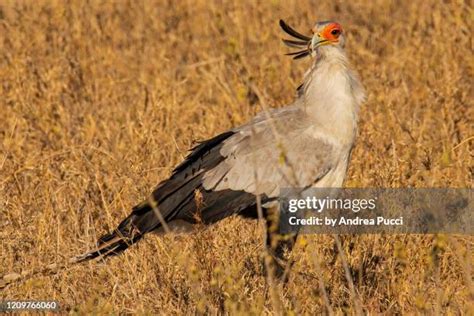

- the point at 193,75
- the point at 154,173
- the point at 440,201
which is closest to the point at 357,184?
the point at 440,201

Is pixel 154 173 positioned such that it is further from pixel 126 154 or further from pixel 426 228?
pixel 426 228

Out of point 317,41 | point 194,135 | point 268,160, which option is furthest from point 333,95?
point 194,135

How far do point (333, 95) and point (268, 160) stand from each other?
51 centimetres

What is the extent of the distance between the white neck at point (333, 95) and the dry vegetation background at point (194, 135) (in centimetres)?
35

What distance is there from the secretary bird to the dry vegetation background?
0.70ft

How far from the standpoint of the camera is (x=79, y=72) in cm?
845

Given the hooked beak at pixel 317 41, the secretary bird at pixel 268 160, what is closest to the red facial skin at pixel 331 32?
the hooked beak at pixel 317 41

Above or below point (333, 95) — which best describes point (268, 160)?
below

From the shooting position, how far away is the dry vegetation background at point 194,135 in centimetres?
523

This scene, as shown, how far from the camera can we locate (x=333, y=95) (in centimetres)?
589

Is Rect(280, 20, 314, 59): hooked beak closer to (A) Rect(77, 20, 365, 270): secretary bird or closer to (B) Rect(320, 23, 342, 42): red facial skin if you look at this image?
(B) Rect(320, 23, 342, 42): red facial skin

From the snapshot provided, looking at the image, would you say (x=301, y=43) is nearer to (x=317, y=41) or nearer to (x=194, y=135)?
(x=317, y=41)

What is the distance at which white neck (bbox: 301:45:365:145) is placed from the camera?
579 cm

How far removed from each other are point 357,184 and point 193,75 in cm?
269
